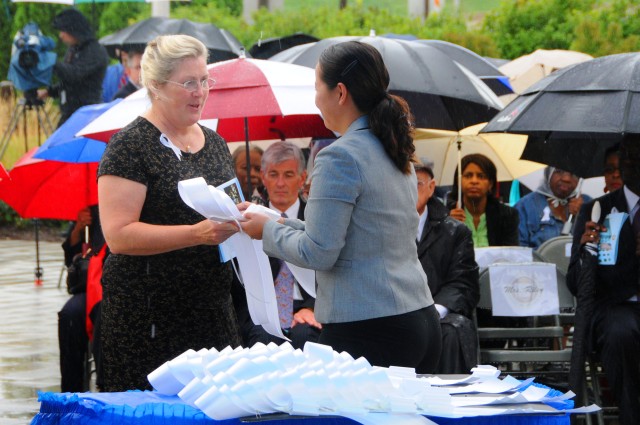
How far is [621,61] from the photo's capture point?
695 centimetres

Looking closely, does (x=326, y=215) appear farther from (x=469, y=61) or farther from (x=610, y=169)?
(x=469, y=61)

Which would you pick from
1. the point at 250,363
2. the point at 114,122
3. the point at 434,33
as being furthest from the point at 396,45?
the point at 434,33

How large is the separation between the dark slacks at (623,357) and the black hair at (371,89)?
301 cm

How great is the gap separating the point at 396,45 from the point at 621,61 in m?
2.06

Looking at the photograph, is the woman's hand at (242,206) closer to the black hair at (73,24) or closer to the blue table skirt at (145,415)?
the blue table skirt at (145,415)

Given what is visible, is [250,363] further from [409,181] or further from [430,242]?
[430,242]

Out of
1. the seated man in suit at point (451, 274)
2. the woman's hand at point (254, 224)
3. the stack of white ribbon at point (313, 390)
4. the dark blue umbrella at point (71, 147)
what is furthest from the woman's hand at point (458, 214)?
the stack of white ribbon at point (313, 390)

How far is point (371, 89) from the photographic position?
4082 millimetres

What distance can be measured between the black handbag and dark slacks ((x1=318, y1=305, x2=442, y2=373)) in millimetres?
4147

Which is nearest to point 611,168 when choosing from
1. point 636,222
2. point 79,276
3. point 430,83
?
point 430,83

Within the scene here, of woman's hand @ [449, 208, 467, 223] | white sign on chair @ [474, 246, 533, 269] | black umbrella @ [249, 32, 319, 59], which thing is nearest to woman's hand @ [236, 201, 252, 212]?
white sign on chair @ [474, 246, 533, 269]

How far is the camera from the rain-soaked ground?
8055 millimetres

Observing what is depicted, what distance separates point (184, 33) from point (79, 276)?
24.0 feet

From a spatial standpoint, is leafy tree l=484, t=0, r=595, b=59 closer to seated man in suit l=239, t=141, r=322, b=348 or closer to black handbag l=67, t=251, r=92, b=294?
black handbag l=67, t=251, r=92, b=294
